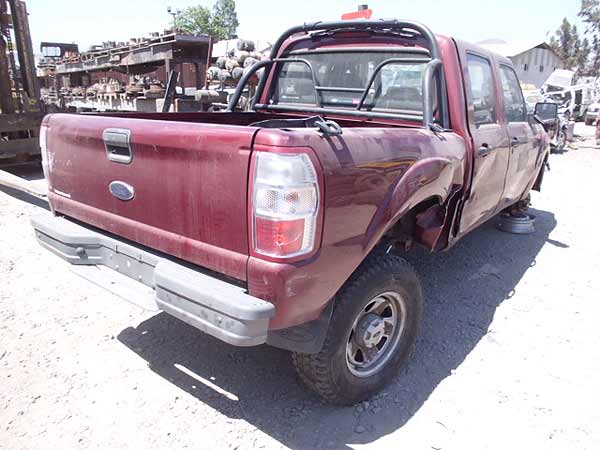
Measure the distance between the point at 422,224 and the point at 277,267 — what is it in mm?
1412

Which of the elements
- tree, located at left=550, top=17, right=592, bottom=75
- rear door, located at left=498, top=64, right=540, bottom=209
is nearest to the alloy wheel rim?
rear door, located at left=498, top=64, right=540, bottom=209

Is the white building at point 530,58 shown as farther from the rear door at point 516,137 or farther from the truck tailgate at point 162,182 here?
the truck tailgate at point 162,182

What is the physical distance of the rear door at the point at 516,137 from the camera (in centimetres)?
422

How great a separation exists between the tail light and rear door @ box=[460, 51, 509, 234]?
1906 millimetres

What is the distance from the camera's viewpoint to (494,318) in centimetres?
371

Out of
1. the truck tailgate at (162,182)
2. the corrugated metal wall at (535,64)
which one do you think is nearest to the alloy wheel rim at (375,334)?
the truck tailgate at (162,182)

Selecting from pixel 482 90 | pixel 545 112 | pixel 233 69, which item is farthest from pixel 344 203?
pixel 233 69

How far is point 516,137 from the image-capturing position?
4250 mm

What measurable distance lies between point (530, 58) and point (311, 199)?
44.5 metres

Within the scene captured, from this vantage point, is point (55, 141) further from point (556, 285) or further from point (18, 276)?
point (556, 285)

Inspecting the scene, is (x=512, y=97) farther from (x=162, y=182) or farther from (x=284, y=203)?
(x=162, y=182)

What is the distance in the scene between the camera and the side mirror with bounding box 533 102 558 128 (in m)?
5.35

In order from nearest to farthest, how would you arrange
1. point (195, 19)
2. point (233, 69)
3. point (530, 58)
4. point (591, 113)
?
point (233, 69) → point (591, 113) → point (530, 58) → point (195, 19)

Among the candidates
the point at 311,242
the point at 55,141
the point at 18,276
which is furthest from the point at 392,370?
the point at 18,276
